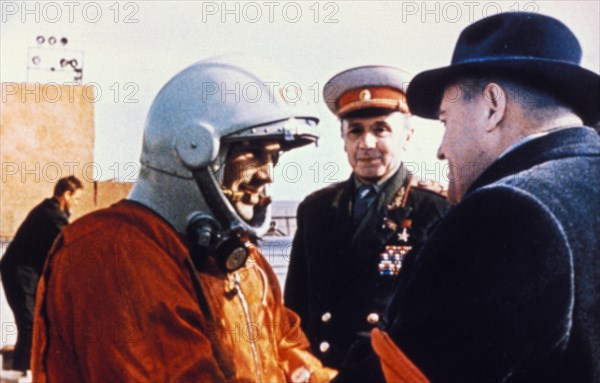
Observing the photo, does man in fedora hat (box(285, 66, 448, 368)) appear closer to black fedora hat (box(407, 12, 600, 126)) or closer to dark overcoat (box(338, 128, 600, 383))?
black fedora hat (box(407, 12, 600, 126))

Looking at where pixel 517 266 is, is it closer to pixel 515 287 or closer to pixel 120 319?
pixel 515 287

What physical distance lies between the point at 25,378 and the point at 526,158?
→ 4.80 meters

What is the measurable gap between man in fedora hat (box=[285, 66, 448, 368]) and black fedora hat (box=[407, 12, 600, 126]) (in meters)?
1.41

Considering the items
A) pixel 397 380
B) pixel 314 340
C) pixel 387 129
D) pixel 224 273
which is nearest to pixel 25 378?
pixel 314 340

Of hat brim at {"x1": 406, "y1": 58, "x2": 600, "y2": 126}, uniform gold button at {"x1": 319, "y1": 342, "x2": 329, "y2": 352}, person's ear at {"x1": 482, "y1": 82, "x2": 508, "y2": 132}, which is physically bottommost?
uniform gold button at {"x1": 319, "y1": 342, "x2": 329, "y2": 352}

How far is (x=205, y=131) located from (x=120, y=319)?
622 mm

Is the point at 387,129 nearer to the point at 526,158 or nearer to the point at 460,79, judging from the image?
the point at 460,79

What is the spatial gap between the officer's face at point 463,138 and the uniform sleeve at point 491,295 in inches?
11.7

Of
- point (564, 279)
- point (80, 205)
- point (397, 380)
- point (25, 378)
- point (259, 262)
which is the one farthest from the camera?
point (80, 205)

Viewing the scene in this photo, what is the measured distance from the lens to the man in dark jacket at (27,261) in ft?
17.4

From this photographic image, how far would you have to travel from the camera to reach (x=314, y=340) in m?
3.49

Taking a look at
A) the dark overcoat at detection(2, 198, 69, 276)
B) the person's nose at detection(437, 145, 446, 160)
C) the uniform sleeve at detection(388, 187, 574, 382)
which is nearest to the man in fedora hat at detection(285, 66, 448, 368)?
the person's nose at detection(437, 145, 446, 160)

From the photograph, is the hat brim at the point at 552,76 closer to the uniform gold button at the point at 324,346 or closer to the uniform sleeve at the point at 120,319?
the uniform sleeve at the point at 120,319

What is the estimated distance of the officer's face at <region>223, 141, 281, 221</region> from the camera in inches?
91.9
